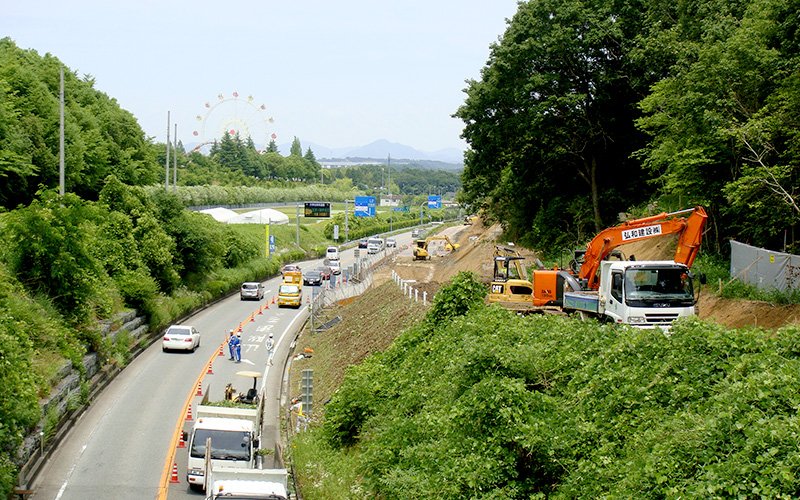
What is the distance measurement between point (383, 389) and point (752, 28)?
59.4 feet

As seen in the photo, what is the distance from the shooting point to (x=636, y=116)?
41.3 m

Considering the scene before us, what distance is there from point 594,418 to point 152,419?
20152 millimetres

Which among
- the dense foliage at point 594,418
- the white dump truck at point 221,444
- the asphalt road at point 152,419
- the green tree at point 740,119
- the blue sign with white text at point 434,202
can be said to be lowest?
the asphalt road at point 152,419

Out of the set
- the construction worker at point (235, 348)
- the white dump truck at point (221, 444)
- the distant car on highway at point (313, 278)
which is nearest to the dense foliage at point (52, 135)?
the construction worker at point (235, 348)

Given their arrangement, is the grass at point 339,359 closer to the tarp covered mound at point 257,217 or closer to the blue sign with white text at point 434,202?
the tarp covered mound at point 257,217

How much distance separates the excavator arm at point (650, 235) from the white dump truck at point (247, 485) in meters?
12.3

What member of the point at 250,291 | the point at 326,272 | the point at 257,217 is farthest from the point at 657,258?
the point at 257,217

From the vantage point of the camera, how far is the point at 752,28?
85.0 feet

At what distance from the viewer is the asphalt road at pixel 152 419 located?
2167 centimetres

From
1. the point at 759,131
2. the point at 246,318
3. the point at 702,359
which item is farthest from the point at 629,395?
the point at 246,318

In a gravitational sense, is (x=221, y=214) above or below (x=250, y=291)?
above

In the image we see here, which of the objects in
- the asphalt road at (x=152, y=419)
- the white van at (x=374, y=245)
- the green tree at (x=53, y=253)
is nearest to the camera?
the asphalt road at (x=152, y=419)

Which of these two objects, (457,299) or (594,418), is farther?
(457,299)

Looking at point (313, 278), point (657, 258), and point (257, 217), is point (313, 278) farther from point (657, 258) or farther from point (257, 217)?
point (657, 258)
